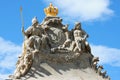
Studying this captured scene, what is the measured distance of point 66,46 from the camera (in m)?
27.4

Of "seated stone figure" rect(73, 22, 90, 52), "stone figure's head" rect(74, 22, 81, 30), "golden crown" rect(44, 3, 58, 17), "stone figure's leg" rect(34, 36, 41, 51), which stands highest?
"golden crown" rect(44, 3, 58, 17)

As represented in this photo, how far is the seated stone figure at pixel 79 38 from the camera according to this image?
89.8 feet

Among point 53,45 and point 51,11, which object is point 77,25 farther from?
point 53,45

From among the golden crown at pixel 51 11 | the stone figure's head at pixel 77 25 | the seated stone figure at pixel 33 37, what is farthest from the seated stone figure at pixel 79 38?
the seated stone figure at pixel 33 37

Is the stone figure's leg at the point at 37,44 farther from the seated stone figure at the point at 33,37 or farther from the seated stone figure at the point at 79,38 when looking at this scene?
the seated stone figure at the point at 79,38

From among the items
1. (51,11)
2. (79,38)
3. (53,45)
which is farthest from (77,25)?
(53,45)

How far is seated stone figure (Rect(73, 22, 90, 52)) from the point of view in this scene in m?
27.4

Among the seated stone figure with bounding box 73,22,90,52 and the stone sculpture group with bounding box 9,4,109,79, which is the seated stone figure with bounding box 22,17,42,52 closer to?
the stone sculpture group with bounding box 9,4,109,79

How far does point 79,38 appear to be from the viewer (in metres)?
27.7

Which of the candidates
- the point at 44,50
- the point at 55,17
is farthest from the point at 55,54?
the point at 55,17

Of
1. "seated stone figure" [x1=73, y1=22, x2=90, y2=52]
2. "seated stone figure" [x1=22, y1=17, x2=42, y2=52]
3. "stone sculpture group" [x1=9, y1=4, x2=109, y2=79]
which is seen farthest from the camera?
"seated stone figure" [x1=73, y1=22, x2=90, y2=52]

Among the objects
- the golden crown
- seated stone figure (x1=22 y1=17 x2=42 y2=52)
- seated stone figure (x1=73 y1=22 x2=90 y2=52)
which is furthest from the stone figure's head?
seated stone figure (x1=22 y1=17 x2=42 y2=52)

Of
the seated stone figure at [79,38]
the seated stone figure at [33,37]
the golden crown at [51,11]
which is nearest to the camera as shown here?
the seated stone figure at [33,37]

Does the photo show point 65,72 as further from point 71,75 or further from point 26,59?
point 26,59
